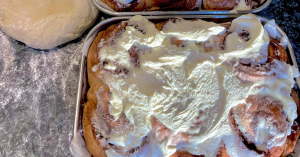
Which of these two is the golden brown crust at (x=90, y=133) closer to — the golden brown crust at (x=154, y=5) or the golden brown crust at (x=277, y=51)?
the golden brown crust at (x=154, y=5)

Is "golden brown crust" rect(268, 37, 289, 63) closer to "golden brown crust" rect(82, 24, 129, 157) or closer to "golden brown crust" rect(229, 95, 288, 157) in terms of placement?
"golden brown crust" rect(229, 95, 288, 157)

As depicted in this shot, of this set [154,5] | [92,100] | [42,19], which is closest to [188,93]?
[92,100]

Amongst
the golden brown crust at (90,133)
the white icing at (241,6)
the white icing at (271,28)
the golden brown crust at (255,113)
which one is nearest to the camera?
the golden brown crust at (255,113)

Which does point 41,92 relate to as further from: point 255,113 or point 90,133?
point 255,113

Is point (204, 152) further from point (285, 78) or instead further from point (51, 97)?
point (51, 97)

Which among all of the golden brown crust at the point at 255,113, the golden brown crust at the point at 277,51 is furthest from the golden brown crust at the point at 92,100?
the golden brown crust at the point at 277,51

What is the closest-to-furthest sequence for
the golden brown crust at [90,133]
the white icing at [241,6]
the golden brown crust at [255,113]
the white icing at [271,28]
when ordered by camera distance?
the golden brown crust at [255,113] < the golden brown crust at [90,133] < the white icing at [271,28] < the white icing at [241,6]
